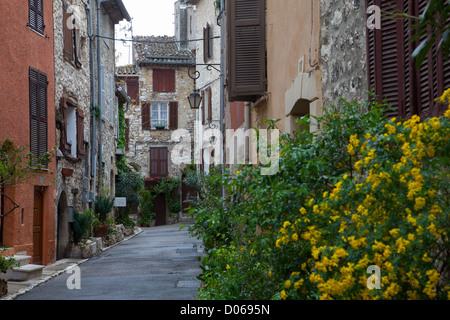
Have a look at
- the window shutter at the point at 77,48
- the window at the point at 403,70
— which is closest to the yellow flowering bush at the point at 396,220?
the window at the point at 403,70

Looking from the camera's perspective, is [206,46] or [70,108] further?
[206,46]

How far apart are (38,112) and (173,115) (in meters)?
25.1

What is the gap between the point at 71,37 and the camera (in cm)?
1733

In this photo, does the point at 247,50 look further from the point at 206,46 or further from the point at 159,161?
the point at 159,161

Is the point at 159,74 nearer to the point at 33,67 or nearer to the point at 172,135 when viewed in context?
the point at 172,135

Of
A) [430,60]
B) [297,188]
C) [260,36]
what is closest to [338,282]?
[297,188]

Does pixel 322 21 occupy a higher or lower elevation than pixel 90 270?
higher

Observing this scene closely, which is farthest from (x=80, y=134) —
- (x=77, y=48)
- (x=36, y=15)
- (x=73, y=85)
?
(x=36, y=15)

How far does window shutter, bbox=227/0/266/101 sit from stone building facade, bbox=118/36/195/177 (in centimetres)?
2758

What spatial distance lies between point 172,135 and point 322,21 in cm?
3247

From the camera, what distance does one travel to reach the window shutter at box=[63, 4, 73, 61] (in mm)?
16828
